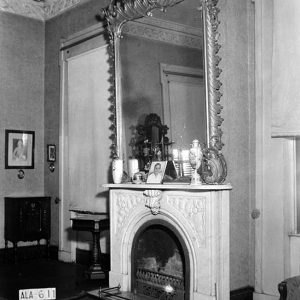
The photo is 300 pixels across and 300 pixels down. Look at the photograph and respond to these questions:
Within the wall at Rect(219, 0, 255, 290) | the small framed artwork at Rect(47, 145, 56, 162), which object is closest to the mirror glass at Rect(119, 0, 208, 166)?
the wall at Rect(219, 0, 255, 290)

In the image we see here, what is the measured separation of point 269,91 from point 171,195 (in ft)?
4.62

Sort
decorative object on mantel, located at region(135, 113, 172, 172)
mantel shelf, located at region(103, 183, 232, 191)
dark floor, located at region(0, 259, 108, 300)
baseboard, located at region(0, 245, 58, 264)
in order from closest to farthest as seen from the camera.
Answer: mantel shelf, located at region(103, 183, 232, 191), decorative object on mantel, located at region(135, 113, 172, 172), dark floor, located at region(0, 259, 108, 300), baseboard, located at region(0, 245, 58, 264)

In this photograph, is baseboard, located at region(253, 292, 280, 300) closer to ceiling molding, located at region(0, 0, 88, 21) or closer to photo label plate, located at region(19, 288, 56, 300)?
photo label plate, located at region(19, 288, 56, 300)

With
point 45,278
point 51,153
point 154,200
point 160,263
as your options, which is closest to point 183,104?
point 154,200

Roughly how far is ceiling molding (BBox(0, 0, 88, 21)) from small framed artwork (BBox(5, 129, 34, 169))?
1932mm

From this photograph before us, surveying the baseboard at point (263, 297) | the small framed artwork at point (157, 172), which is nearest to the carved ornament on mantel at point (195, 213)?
the small framed artwork at point (157, 172)

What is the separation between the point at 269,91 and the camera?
4.72m

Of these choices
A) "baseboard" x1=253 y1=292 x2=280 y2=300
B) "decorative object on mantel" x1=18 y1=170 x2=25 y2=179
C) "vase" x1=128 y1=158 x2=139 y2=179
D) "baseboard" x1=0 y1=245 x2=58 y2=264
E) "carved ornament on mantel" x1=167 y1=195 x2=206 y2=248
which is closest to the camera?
"carved ornament on mantel" x1=167 y1=195 x2=206 y2=248

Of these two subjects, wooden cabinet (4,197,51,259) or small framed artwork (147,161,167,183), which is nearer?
small framed artwork (147,161,167,183)

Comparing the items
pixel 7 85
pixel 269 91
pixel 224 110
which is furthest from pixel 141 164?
pixel 7 85

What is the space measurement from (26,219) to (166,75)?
3.53m

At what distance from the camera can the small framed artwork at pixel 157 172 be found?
5064 mm

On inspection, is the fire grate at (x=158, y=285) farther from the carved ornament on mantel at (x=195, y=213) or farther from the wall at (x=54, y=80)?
the wall at (x=54, y=80)

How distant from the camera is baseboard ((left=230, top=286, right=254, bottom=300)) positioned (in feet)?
15.5
